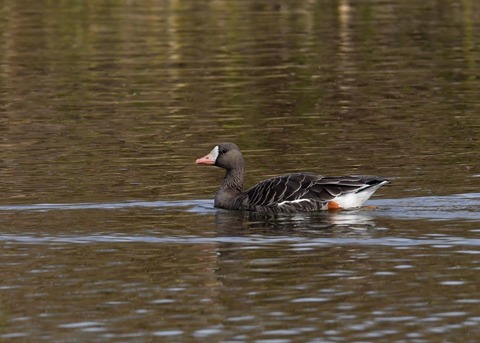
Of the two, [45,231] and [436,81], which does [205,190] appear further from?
[436,81]

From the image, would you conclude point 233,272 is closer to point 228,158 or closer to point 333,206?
point 333,206

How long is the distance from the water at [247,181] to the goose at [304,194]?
0.84 ft

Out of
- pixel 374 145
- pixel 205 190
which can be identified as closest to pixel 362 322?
pixel 205 190

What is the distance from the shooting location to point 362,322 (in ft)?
42.6

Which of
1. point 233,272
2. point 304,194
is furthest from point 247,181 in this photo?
point 233,272

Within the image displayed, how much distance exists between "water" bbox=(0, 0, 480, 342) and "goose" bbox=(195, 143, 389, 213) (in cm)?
26

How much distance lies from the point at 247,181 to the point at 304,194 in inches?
123

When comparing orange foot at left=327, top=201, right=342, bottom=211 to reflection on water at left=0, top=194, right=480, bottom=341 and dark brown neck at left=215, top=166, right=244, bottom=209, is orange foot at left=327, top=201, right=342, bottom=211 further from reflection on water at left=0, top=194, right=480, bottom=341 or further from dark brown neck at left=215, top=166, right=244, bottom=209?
dark brown neck at left=215, top=166, right=244, bottom=209

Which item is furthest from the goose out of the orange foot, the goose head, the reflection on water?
the goose head

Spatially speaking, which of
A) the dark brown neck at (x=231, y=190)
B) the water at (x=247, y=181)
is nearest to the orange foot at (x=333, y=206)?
the water at (x=247, y=181)

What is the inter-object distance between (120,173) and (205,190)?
1.72m

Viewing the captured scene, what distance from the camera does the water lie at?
535 inches

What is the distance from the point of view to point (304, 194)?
19.3 meters

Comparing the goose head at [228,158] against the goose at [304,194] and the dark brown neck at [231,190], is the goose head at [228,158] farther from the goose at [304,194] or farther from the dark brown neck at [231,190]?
the goose at [304,194]
